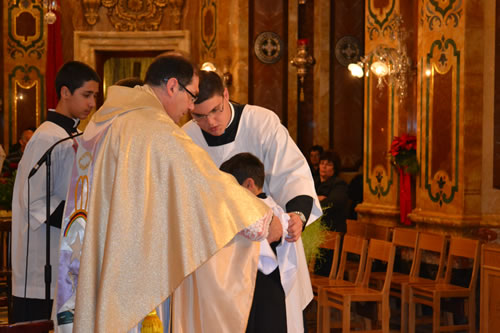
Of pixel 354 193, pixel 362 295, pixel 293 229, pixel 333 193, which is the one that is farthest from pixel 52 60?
pixel 293 229

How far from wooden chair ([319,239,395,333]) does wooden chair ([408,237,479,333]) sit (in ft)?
1.46

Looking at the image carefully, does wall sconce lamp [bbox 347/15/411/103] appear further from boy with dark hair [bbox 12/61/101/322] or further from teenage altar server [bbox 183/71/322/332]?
boy with dark hair [bbox 12/61/101/322]

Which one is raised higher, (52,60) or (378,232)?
(52,60)

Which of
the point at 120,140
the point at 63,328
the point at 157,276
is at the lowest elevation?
the point at 63,328

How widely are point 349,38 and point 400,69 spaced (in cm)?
414

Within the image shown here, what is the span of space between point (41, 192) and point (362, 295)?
349cm

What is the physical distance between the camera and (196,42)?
15062 millimetres

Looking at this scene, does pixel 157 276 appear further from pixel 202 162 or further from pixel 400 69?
pixel 400 69

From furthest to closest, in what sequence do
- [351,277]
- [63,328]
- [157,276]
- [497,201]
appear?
[351,277]
[497,201]
[63,328]
[157,276]

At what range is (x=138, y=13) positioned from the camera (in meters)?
15.1

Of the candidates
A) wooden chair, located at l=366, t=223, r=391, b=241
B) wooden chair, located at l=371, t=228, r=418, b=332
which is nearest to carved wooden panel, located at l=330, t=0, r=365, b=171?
wooden chair, located at l=366, t=223, r=391, b=241

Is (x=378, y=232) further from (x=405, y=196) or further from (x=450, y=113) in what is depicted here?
(x=450, y=113)

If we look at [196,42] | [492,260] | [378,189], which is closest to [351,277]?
[378,189]

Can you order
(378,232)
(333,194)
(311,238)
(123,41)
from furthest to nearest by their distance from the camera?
(123,41), (333,194), (378,232), (311,238)
